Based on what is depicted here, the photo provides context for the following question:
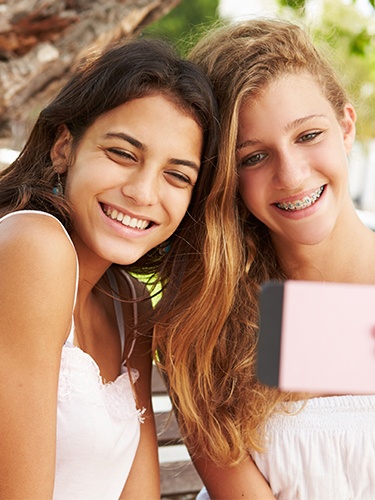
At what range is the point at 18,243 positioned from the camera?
1722 mm

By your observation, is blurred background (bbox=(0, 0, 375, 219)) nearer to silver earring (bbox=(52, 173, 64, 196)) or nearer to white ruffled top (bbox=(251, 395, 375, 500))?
silver earring (bbox=(52, 173, 64, 196))

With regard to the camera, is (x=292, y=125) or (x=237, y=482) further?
(x=237, y=482)

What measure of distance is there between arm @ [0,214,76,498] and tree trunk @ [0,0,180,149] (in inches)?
114

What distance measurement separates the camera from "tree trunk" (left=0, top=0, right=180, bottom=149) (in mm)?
4609

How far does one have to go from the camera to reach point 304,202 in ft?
6.64

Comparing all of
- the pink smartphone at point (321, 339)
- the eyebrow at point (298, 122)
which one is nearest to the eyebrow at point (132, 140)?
the eyebrow at point (298, 122)

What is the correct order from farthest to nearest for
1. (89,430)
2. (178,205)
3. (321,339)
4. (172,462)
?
(172,462)
(178,205)
(89,430)
(321,339)

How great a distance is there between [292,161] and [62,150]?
63 cm

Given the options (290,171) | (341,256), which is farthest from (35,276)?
(341,256)

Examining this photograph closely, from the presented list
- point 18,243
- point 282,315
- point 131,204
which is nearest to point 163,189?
point 131,204

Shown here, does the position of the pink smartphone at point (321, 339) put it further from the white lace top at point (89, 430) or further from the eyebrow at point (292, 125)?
the eyebrow at point (292, 125)

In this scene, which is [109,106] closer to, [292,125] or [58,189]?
[58,189]

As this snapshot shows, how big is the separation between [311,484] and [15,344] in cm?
99

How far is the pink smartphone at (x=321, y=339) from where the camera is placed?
0.46 metres
